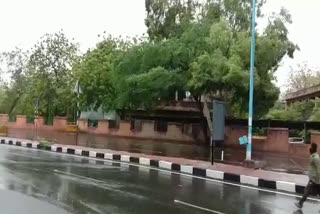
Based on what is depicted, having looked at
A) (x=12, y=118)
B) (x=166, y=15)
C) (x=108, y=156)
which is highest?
(x=166, y=15)

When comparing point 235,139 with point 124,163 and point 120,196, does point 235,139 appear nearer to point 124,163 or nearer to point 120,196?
point 124,163

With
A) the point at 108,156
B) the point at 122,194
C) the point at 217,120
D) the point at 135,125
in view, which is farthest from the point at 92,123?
the point at 122,194

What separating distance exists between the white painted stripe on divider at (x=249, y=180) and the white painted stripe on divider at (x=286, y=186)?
31.6 inches

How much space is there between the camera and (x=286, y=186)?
1432 cm

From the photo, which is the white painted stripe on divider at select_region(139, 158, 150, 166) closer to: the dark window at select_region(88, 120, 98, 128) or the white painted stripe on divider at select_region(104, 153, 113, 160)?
the white painted stripe on divider at select_region(104, 153, 113, 160)

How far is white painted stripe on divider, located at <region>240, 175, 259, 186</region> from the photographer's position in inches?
598

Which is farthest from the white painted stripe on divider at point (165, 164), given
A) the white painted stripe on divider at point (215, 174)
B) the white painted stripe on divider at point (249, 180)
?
the white painted stripe on divider at point (249, 180)

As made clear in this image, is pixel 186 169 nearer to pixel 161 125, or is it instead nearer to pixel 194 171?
pixel 194 171

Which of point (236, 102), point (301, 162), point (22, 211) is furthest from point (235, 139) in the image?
point (22, 211)

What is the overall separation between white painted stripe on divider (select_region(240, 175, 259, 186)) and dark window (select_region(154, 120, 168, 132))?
21865mm

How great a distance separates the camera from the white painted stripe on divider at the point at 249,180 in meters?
15.2

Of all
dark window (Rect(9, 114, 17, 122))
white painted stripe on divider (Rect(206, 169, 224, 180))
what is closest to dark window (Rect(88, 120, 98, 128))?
dark window (Rect(9, 114, 17, 122))

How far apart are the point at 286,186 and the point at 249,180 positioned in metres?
1.42

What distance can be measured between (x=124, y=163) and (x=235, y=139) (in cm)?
1245
